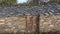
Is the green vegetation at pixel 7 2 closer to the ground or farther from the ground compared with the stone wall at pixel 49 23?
farther from the ground

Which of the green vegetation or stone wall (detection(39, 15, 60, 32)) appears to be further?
the green vegetation

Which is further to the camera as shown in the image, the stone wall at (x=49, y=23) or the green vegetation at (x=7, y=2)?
the green vegetation at (x=7, y=2)

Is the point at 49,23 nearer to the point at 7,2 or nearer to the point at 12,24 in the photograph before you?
the point at 12,24

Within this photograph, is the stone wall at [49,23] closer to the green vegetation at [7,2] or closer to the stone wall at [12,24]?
the stone wall at [12,24]

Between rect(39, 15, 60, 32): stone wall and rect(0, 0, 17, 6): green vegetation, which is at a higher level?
rect(0, 0, 17, 6): green vegetation

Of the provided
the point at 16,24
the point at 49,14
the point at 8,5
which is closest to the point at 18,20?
the point at 16,24

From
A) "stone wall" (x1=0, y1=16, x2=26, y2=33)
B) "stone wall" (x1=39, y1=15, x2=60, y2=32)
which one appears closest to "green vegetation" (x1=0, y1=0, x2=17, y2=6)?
"stone wall" (x1=0, y1=16, x2=26, y2=33)

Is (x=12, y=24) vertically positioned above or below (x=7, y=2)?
below

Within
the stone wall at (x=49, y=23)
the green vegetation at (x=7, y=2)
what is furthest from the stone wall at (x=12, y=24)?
the green vegetation at (x=7, y=2)

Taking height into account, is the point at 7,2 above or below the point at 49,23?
above

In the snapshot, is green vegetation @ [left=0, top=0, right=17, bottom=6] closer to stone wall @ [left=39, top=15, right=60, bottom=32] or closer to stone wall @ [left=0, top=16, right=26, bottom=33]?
stone wall @ [left=0, top=16, right=26, bottom=33]

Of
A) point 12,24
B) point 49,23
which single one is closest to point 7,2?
point 12,24

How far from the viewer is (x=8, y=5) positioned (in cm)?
710

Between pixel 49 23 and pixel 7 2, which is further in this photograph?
pixel 7 2
